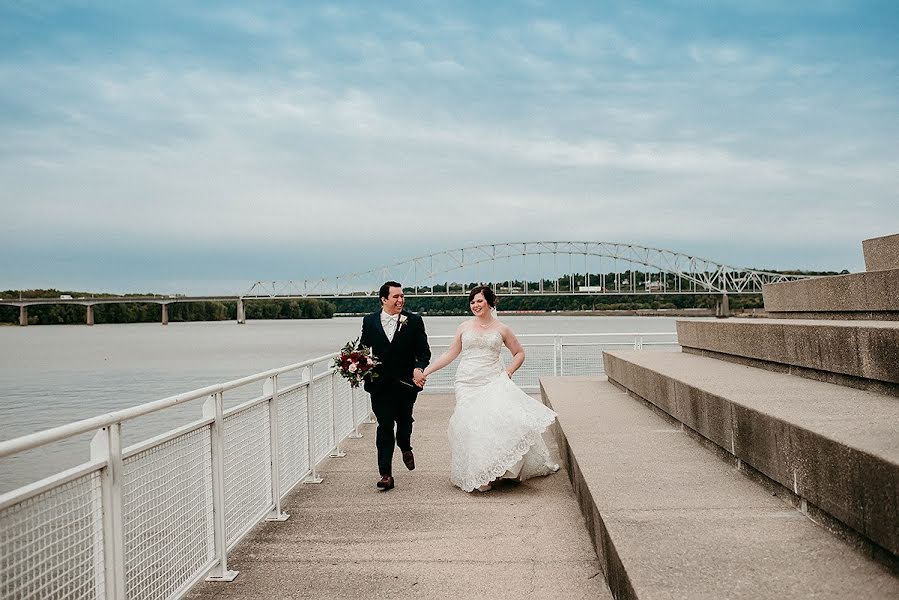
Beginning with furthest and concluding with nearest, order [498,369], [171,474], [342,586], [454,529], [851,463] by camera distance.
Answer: [498,369] → [454,529] → [342,586] → [171,474] → [851,463]

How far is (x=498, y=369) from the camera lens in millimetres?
7352

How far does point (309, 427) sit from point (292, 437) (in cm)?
42

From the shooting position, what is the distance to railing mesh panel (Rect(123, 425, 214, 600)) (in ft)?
12.4

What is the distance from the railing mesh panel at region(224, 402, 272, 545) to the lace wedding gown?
1.65m

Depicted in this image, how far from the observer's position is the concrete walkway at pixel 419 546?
4.50 m

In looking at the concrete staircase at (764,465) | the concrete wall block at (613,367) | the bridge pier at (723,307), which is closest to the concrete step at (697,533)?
the concrete staircase at (764,465)

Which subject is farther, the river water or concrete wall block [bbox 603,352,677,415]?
the river water

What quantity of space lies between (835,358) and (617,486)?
Answer: 1899 mm

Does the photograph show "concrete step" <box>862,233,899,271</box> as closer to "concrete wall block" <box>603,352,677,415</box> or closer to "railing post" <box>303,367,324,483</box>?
"concrete wall block" <box>603,352,677,415</box>

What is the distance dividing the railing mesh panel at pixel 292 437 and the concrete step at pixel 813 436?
3068 mm

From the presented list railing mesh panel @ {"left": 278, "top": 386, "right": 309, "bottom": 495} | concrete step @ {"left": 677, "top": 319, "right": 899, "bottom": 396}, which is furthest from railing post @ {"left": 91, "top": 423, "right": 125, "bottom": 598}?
concrete step @ {"left": 677, "top": 319, "right": 899, "bottom": 396}

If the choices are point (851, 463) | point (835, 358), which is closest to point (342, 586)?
point (851, 463)

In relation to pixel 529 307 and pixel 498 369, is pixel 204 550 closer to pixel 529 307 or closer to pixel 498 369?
pixel 498 369

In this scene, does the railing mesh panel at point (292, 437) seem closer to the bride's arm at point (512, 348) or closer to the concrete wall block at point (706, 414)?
the bride's arm at point (512, 348)
